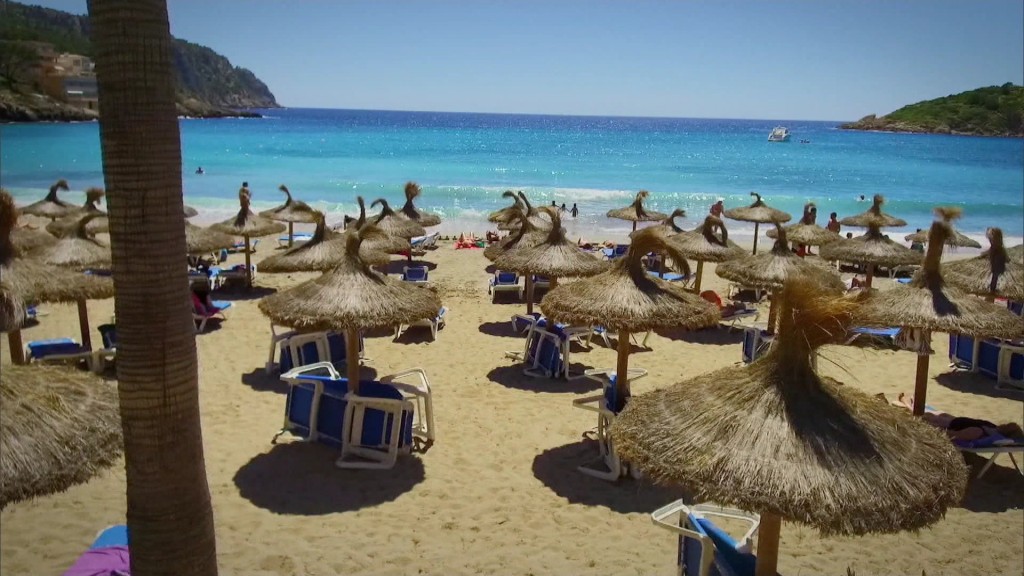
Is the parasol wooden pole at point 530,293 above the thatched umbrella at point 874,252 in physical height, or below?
below

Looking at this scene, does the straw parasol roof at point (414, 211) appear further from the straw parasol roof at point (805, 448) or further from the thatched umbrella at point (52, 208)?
the straw parasol roof at point (805, 448)

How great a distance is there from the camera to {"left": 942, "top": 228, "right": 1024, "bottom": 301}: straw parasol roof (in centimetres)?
860

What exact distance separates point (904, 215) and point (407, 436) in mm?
31765

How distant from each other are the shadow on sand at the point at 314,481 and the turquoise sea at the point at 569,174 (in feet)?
62.4

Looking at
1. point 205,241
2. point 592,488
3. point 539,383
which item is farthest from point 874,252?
point 205,241

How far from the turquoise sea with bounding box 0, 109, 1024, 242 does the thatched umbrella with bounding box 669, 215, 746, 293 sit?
1115cm

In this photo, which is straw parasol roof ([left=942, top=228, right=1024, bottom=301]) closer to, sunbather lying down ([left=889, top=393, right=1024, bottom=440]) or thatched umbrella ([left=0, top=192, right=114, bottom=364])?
sunbather lying down ([left=889, top=393, right=1024, bottom=440])

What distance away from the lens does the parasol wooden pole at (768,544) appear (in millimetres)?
3643

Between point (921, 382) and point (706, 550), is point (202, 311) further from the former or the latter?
point (921, 382)

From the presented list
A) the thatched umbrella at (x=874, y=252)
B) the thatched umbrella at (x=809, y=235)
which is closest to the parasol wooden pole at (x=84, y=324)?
the thatched umbrella at (x=874, y=252)

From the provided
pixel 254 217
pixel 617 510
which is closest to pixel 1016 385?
pixel 617 510

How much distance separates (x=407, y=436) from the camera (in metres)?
6.45

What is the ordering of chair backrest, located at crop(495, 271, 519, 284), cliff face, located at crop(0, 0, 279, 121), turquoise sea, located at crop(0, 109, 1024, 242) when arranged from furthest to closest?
turquoise sea, located at crop(0, 109, 1024, 242) → chair backrest, located at crop(495, 271, 519, 284) → cliff face, located at crop(0, 0, 279, 121)

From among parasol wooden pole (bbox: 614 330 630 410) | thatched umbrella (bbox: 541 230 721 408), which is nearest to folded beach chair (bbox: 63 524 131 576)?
thatched umbrella (bbox: 541 230 721 408)
